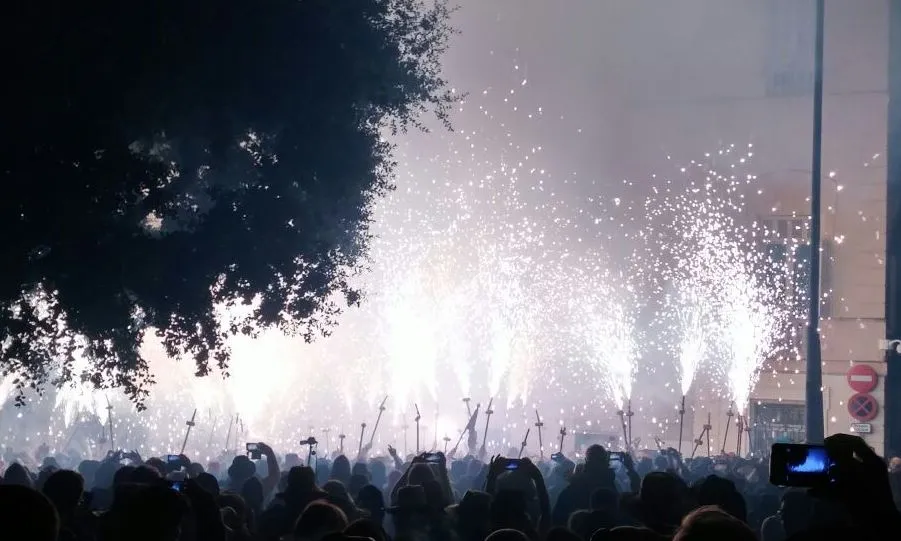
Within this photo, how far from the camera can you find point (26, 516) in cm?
396

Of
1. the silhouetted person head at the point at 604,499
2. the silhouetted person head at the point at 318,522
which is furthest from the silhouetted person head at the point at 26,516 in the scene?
the silhouetted person head at the point at 604,499

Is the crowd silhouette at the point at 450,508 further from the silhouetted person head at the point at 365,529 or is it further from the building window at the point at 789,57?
the building window at the point at 789,57

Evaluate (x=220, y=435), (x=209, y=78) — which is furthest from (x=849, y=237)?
(x=209, y=78)

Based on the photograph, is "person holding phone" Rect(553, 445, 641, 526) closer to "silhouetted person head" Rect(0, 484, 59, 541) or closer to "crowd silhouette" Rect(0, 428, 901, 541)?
"crowd silhouette" Rect(0, 428, 901, 541)

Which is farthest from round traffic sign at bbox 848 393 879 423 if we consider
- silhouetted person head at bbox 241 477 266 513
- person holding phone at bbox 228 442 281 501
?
silhouetted person head at bbox 241 477 266 513

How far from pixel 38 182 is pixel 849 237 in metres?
35.0

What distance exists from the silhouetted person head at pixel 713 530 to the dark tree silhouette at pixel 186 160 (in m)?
8.22

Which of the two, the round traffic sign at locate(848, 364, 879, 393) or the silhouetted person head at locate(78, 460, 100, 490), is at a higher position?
the round traffic sign at locate(848, 364, 879, 393)

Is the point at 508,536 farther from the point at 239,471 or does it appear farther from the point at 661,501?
the point at 239,471

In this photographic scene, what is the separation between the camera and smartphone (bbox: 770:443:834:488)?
14.7 ft

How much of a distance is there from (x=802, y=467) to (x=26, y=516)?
123 inches

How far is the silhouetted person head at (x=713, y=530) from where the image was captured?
13.2ft

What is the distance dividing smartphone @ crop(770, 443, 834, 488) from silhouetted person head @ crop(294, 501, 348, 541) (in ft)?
9.70

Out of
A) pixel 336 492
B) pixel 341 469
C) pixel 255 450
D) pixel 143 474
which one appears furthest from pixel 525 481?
pixel 255 450
